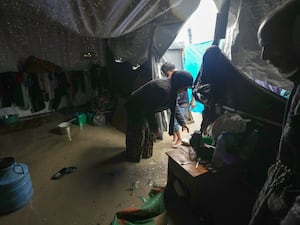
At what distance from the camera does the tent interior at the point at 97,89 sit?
139 centimetres

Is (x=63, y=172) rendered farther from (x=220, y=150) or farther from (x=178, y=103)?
(x=178, y=103)

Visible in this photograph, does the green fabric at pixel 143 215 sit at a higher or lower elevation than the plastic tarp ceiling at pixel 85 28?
lower

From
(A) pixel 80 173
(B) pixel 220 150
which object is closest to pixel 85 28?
(A) pixel 80 173

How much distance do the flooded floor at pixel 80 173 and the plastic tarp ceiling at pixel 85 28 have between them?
1350 mm

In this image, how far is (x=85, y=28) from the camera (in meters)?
2.13

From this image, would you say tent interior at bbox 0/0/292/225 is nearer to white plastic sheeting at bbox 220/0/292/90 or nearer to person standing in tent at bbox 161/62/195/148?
white plastic sheeting at bbox 220/0/292/90

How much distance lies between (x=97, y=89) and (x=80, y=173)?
230 centimetres

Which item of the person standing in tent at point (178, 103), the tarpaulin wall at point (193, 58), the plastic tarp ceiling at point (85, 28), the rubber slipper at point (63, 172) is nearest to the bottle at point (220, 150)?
the person standing in tent at point (178, 103)

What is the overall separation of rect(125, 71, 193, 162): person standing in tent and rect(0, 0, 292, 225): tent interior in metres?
0.21

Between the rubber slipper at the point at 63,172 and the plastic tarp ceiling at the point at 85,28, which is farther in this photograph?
the rubber slipper at the point at 63,172

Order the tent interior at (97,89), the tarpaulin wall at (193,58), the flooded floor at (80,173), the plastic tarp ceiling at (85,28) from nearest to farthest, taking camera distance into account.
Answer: the tent interior at (97,89) < the flooded floor at (80,173) < the plastic tarp ceiling at (85,28) < the tarpaulin wall at (193,58)

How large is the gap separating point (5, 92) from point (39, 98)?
0.53 m

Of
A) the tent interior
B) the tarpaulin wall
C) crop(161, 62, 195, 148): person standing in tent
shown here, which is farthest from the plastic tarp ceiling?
the tarpaulin wall

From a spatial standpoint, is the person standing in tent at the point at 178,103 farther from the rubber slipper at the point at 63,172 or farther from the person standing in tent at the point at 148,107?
the rubber slipper at the point at 63,172
